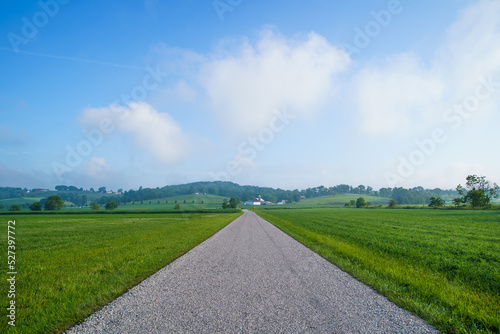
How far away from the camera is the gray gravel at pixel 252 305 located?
4.52 meters

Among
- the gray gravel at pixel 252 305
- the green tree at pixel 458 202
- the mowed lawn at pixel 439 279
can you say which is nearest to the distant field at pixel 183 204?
the green tree at pixel 458 202

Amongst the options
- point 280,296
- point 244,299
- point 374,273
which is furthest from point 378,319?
point 374,273

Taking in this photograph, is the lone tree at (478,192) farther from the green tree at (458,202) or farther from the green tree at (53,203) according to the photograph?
the green tree at (53,203)

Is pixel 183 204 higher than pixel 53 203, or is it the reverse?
pixel 53 203

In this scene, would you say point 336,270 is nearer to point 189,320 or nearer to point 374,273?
point 374,273

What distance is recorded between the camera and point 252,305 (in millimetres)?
5504

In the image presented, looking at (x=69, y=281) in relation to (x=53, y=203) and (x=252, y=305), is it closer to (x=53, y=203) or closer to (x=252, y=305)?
(x=252, y=305)

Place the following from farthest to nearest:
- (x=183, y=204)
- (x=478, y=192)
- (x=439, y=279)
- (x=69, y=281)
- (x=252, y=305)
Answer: (x=183, y=204) < (x=478, y=192) < (x=439, y=279) < (x=69, y=281) < (x=252, y=305)

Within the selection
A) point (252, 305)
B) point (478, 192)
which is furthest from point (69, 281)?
point (478, 192)

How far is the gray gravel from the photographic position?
4.52 meters

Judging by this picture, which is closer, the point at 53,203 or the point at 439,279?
the point at 439,279

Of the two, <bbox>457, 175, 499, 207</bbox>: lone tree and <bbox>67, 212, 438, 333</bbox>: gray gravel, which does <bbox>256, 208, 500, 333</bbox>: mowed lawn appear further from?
<bbox>457, 175, 499, 207</bbox>: lone tree

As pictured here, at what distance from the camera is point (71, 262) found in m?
10.3

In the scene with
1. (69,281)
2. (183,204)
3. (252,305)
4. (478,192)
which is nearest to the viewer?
(252,305)
